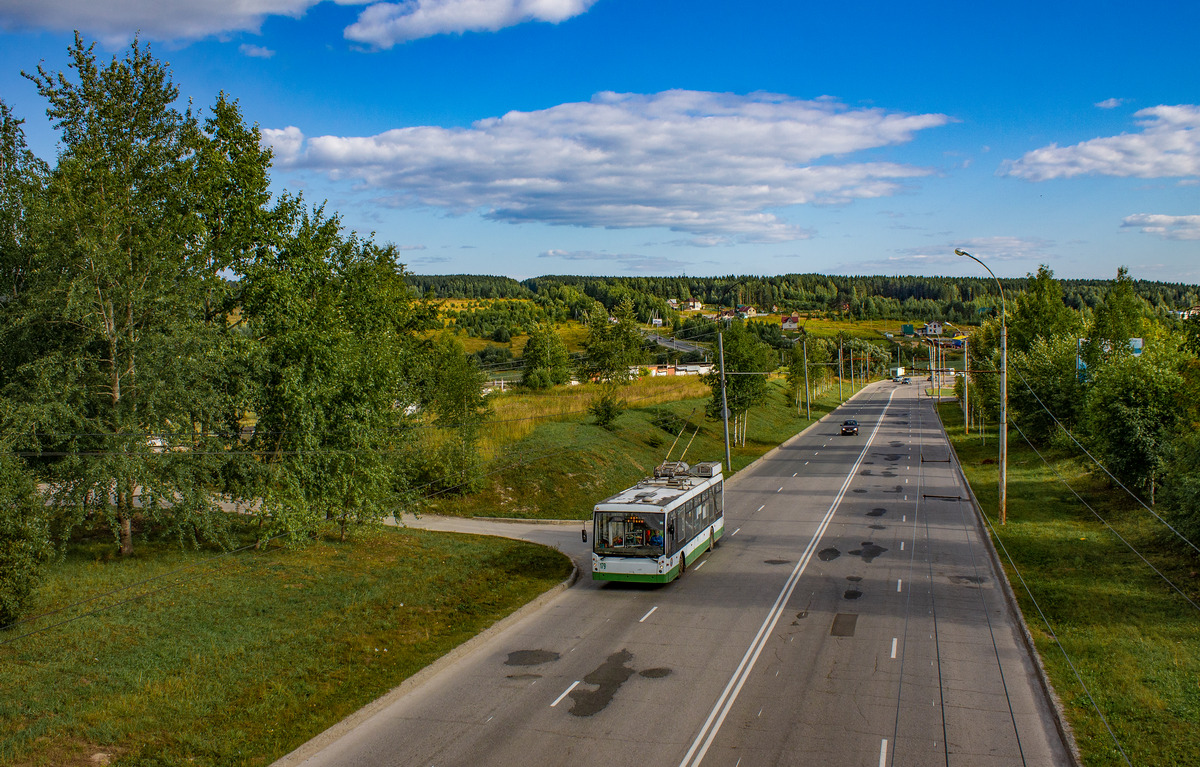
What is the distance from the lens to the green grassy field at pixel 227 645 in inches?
464

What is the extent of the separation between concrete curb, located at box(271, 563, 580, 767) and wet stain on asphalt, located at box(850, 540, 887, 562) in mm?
10504

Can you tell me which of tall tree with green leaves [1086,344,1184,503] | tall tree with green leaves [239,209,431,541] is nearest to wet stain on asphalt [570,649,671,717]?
tall tree with green leaves [239,209,431,541]

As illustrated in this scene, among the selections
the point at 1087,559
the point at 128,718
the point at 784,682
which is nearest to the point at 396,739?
the point at 128,718

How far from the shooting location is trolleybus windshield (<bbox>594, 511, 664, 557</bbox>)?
2164 centimetres

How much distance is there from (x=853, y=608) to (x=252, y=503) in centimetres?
1802

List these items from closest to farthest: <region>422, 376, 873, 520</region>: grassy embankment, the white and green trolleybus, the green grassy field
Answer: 1. the green grassy field
2. the white and green trolleybus
3. <region>422, 376, 873, 520</region>: grassy embankment

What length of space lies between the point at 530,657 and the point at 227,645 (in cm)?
621

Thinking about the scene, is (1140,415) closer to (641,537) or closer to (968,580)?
(968,580)

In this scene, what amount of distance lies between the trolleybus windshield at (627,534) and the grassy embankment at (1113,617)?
9516mm

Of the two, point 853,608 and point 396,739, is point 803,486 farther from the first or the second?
point 396,739

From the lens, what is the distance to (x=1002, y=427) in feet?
102

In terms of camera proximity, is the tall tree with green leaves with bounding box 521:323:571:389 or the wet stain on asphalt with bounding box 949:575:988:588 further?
the tall tree with green leaves with bounding box 521:323:571:389

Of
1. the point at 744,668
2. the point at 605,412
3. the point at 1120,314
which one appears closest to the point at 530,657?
the point at 744,668

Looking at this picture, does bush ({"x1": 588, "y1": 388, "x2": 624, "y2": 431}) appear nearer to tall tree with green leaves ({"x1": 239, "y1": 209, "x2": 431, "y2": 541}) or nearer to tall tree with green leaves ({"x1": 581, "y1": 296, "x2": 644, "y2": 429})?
tall tree with green leaves ({"x1": 239, "y1": 209, "x2": 431, "y2": 541})
